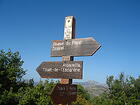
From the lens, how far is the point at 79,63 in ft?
14.3

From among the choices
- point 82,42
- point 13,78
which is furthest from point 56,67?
point 13,78

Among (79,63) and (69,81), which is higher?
(79,63)

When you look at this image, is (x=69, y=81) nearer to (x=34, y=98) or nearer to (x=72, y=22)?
(x=72, y=22)

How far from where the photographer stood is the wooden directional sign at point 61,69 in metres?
4.34

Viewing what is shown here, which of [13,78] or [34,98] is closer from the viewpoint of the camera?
[34,98]

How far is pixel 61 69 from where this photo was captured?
14.8ft

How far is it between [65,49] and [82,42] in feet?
1.59

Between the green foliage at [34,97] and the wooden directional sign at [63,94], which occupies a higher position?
the wooden directional sign at [63,94]

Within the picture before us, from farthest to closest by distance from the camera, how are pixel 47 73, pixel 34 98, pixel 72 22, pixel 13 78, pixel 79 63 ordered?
pixel 13 78 → pixel 34 98 → pixel 72 22 → pixel 47 73 → pixel 79 63

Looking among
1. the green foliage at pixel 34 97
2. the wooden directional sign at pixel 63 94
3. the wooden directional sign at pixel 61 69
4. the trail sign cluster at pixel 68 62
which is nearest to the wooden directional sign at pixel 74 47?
the trail sign cluster at pixel 68 62

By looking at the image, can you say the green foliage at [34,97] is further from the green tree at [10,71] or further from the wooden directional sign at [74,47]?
the wooden directional sign at [74,47]

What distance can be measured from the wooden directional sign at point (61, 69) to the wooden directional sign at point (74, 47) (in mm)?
328

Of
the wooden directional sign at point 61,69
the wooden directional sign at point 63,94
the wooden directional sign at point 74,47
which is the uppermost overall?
the wooden directional sign at point 74,47

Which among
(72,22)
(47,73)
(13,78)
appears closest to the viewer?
(47,73)
